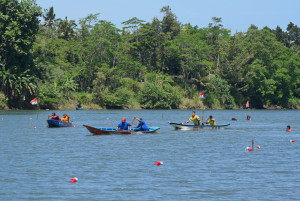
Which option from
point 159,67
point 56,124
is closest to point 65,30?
point 159,67

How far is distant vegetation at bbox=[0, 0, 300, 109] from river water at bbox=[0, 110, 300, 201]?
6140 cm

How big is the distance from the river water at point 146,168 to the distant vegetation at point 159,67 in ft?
201

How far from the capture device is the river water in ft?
74.3

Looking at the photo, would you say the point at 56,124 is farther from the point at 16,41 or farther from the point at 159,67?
the point at 159,67

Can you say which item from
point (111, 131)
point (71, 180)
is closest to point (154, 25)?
point (111, 131)

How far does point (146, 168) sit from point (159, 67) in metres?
106

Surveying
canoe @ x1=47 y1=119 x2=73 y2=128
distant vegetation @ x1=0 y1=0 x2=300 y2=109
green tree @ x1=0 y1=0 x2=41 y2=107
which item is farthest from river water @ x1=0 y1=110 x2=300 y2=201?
distant vegetation @ x1=0 y1=0 x2=300 y2=109

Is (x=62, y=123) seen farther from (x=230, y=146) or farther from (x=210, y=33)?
(x=210, y=33)

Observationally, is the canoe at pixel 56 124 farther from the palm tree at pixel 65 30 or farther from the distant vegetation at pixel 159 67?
the palm tree at pixel 65 30

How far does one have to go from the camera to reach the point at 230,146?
42062 millimetres

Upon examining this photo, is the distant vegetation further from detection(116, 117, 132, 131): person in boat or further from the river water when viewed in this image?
the river water

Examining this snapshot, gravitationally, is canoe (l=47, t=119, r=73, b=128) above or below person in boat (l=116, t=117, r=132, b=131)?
below

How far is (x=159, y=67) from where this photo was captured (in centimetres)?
13475

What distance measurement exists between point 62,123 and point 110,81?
203ft
